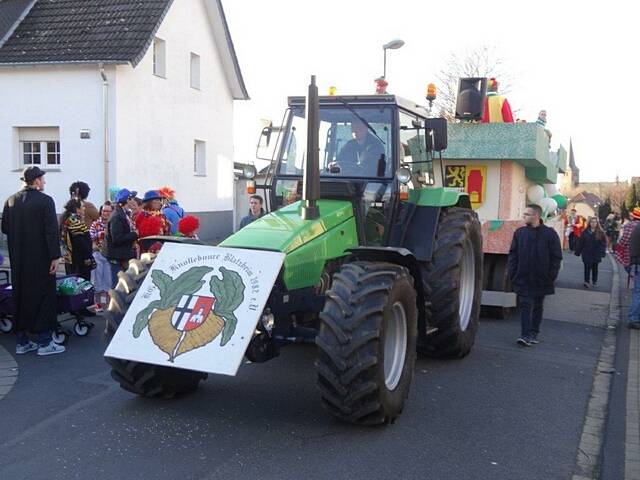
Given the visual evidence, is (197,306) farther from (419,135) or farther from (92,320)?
(92,320)

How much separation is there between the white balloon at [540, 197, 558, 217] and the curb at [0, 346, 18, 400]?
8673 millimetres

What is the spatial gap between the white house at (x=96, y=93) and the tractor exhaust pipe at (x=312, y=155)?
12502 millimetres

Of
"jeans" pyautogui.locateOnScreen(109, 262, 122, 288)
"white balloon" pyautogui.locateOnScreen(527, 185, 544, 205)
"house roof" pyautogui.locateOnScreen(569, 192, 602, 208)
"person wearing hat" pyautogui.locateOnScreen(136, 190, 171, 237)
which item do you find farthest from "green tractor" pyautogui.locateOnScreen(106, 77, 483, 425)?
"house roof" pyautogui.locateOnScreen(569, 192, 602, 208)

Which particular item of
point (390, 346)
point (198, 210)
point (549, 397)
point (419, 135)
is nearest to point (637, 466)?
point (549, 397)

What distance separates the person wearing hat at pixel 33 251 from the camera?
666 cm

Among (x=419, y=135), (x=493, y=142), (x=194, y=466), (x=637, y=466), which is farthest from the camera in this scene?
(x=493, y=142)

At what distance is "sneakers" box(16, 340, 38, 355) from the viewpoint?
6.96 meters

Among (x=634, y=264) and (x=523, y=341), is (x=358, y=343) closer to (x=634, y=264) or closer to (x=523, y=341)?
(x=523, y=341)

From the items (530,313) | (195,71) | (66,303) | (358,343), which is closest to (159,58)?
(195,71)

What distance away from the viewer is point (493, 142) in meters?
9.93

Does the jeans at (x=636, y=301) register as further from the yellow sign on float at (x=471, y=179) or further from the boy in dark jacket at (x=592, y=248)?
the boy in dark jacket at (x=592, y=248)

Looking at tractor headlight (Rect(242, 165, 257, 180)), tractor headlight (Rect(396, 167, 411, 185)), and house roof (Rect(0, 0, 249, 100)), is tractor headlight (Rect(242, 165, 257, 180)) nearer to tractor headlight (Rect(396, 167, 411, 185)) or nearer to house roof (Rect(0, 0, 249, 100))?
tractor headlight (Rect(396, 167, 411, 185))

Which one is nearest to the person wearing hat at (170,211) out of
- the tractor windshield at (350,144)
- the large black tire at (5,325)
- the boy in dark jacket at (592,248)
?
the large black tire at (5,325)

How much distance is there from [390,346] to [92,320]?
16.0 ft
